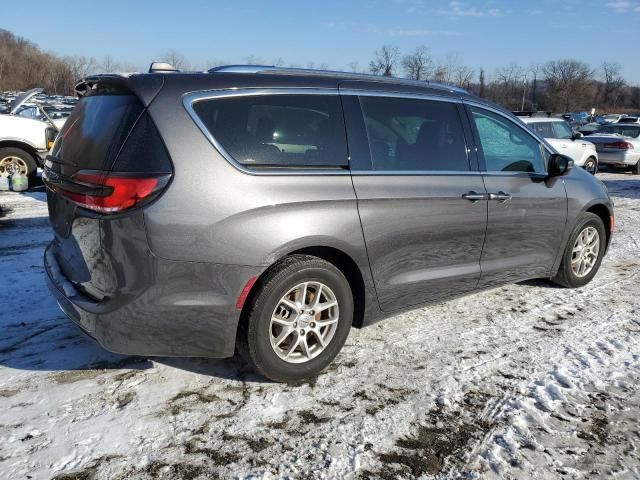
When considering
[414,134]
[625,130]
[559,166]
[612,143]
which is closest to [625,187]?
[612,143]

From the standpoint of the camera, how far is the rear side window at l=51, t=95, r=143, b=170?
9.71ft

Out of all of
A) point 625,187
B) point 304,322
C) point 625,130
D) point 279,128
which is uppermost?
point 625,130

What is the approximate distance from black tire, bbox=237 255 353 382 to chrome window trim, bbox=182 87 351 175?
51cm

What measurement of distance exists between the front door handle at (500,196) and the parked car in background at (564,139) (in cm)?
1015

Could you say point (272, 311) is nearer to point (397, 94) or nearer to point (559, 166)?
point (397, 94)

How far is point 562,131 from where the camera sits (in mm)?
14672

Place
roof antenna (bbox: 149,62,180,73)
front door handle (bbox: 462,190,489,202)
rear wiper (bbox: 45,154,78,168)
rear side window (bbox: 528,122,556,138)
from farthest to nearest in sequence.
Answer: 1. rear side window (bbox: 528,122,556,138)
2. front door handle (bbox: 462,190,489,202)
3. roof antenna (bbox: 149,62,180,73)
4. rear wiper (bbox: 45,154,78,168)

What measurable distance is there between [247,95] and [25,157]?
8.99 meters

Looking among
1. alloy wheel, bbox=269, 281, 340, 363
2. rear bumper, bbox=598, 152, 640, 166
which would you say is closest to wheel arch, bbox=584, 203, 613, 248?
alloy wheel, bbox=269, 281, 340, 363

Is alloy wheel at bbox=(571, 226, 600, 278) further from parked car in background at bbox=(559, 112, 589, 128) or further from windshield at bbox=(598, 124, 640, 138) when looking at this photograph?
parked car in background at bbox=(559, 112, 589, 128)

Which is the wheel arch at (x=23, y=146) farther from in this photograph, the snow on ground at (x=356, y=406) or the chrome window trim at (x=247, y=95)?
the chrome window trim at (x=247, y=95)

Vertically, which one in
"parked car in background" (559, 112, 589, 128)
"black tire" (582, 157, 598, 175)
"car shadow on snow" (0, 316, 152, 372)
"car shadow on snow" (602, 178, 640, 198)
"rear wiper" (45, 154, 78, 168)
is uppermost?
"parked car in background" (559, 112, 589, 128)

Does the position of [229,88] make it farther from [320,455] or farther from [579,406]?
[579,406]

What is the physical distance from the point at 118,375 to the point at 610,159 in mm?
17560
